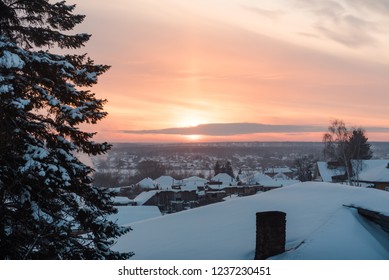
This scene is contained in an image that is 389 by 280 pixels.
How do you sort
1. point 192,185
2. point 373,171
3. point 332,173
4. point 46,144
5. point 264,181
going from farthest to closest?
point 192,185 → point 264,181 → point 332,173 → point 373,171 → point 46,144

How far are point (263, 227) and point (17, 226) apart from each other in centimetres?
468

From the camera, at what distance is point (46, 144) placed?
25.5 feet

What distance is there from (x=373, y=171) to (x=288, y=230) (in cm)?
3953

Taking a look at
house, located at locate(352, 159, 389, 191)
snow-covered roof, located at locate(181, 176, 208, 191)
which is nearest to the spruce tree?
house, located at locate(352, 159, 389, 191)

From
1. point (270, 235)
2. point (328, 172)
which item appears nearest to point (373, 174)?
point (328, 172)

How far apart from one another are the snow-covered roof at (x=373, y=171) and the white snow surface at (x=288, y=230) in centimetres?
3154

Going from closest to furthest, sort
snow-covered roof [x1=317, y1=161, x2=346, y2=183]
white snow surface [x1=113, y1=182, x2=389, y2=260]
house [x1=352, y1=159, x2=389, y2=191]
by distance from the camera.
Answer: white snow surface [x1=113, y1=182, x2=389, y2=260] < house [x1=352, y1=159, x2=389, y2=191] < snow-covered roof [x1=317, y1=161, x2=346, y2=183]

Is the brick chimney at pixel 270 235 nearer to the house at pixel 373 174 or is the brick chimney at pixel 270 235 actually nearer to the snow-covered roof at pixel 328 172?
the house at pixel 373 174

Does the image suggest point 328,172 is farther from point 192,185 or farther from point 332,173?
point 192,185

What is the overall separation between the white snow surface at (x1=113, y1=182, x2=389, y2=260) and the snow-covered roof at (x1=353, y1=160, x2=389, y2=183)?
31.5 m

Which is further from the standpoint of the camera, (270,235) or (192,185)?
(192,185)

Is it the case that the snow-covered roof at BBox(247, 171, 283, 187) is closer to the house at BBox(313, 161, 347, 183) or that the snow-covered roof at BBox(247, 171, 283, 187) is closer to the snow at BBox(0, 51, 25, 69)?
the house at BBox(313, 161, 347, 183)

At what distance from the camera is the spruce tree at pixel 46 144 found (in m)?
6.70

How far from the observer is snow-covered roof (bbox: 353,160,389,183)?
41.5 metres
